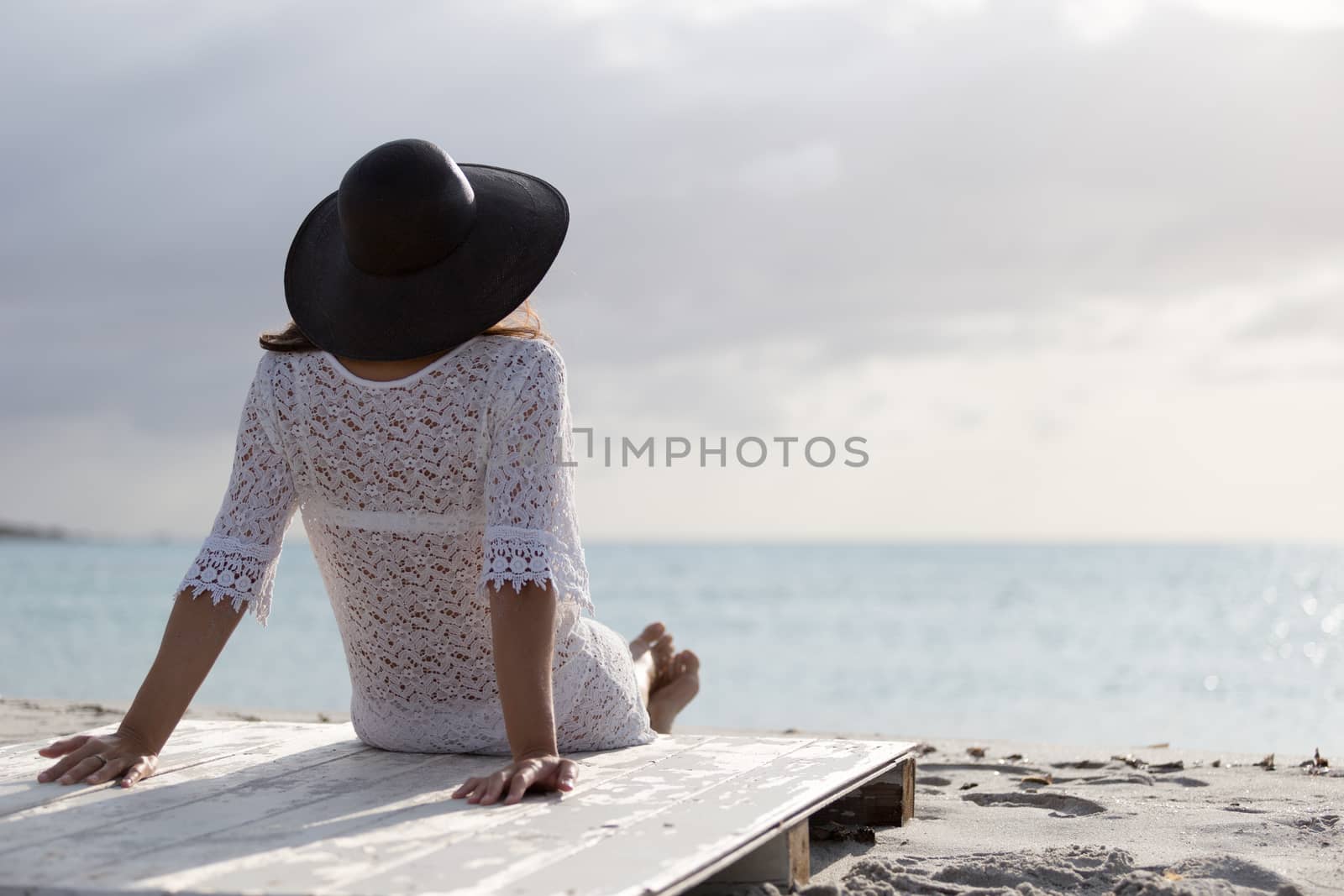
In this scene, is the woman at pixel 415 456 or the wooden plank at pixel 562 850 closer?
the wooden plank at pixel 562 850

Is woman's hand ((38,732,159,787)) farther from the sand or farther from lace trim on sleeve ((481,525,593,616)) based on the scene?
the sand

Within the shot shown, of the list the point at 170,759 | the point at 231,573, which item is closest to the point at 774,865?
the point at 231,573

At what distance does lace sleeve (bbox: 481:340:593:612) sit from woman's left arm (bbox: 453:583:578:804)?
0.04m

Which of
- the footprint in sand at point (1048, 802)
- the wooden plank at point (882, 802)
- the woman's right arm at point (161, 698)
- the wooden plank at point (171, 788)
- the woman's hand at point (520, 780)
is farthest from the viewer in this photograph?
the footprint in sand at point (1048, 802)

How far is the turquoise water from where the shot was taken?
13406mm

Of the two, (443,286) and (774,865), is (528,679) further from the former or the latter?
(443,286)

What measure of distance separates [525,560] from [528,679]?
23 centimetres

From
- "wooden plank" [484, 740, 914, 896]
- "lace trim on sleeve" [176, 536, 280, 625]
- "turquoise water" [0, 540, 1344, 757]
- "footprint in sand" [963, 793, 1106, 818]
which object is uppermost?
"lace trim on sleeve" [176, 536, 280, 625]

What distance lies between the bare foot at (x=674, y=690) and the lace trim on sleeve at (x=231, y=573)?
1.50 metres

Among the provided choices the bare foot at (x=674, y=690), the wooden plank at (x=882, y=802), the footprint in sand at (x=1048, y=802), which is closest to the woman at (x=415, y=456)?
the wooden plank at (x=882, y=802)

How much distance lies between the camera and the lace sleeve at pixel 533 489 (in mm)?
2445

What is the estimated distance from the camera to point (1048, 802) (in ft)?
12.3

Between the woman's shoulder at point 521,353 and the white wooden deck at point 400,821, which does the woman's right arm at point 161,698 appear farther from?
the woman's shoulder at point 521,353

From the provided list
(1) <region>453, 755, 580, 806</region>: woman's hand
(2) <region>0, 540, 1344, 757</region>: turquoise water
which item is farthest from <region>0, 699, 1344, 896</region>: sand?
(2) <region>0, 540, 1344, 757</region>: turquoise water
